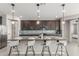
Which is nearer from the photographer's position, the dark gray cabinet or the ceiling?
the ceiling

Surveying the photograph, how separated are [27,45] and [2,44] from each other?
2987 mm

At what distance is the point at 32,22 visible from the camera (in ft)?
41.4

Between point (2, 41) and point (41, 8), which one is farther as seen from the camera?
point (2, 41)

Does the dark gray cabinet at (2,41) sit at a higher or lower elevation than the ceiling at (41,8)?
lower

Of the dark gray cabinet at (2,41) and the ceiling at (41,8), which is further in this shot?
the dark gray cabinet at (2,41)

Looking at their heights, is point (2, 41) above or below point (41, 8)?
below

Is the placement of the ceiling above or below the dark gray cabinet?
above

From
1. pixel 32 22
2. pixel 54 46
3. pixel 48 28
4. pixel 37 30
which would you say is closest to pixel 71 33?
pixel 48 28

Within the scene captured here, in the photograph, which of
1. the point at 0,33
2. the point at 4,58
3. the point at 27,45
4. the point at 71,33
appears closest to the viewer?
the point at 4,58

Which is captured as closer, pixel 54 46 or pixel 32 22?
pixel 54 46

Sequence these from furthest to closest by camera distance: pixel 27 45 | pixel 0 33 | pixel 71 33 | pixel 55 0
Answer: pixel 71 33, pixel 0 33, pixel 27 45, pixel 55 0

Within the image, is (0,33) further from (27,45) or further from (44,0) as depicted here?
(44,0)

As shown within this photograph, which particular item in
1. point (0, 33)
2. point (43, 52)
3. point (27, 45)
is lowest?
point (43, 52)

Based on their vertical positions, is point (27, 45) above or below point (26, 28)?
below
